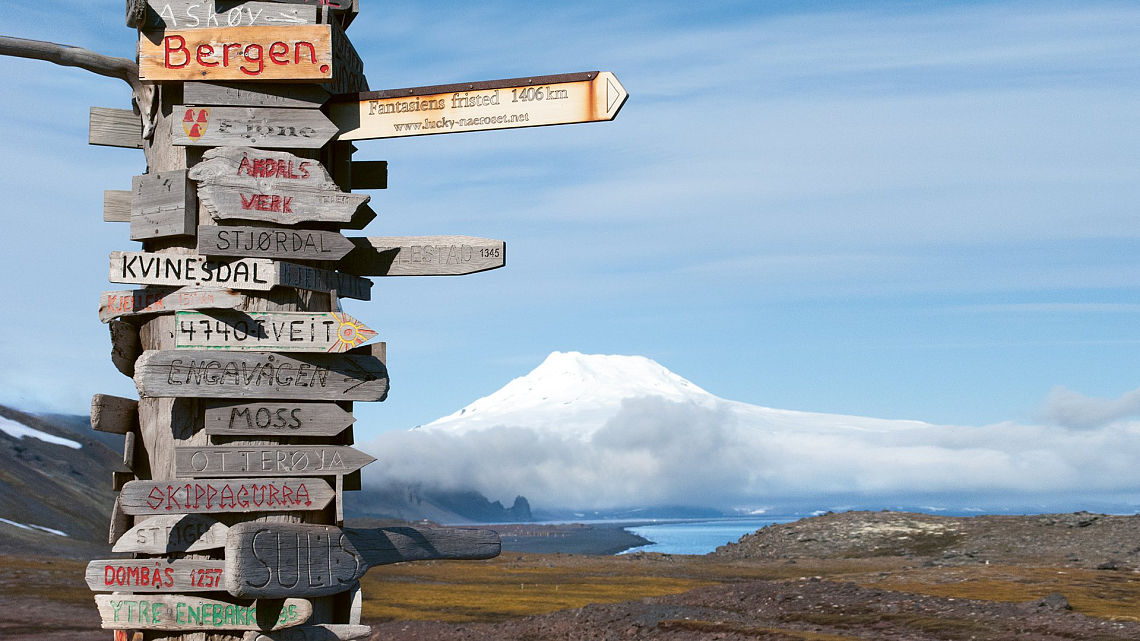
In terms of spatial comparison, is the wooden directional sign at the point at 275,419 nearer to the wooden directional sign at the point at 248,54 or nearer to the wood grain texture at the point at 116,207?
the wood grain texture at the point at 116,207

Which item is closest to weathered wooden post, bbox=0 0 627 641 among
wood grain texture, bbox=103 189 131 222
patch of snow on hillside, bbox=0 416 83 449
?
wood grain texture, bbox=103 189 131 222

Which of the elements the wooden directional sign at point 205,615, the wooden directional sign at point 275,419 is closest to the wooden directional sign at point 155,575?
the wooden directional sign at point 205,615

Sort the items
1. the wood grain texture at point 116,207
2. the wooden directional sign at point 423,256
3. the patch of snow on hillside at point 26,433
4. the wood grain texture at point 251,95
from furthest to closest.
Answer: the patch of snow on hillside at point 26,433, the wood grain texture at point 116,207, the wooden directional sign at point 423,256, the wood grain texture at point 251,95

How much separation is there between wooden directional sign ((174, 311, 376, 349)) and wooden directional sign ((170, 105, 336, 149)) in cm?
179

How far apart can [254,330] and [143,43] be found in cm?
334

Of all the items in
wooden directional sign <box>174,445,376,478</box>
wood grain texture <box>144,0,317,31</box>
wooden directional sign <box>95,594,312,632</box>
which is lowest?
wooden directional sign <box>95,594,312,632</box>

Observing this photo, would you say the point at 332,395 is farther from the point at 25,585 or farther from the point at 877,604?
the point at 25,585

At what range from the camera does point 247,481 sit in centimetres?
1017

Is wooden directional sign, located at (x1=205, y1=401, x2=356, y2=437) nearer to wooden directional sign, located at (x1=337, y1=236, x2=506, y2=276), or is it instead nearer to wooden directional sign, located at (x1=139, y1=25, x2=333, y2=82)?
wooden directional sign, located at (x1=337, y1=236, x2=506, y2=276)

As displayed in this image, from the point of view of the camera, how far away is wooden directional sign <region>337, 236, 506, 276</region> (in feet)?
36.6

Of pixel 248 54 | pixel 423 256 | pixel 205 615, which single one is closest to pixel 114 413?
pixel 205 615

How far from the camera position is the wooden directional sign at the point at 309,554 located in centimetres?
971

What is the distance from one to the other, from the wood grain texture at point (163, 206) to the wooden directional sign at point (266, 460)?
228 centimetres

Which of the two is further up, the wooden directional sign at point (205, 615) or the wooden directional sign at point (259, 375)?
the wooden directional sign at point (259, 375)
